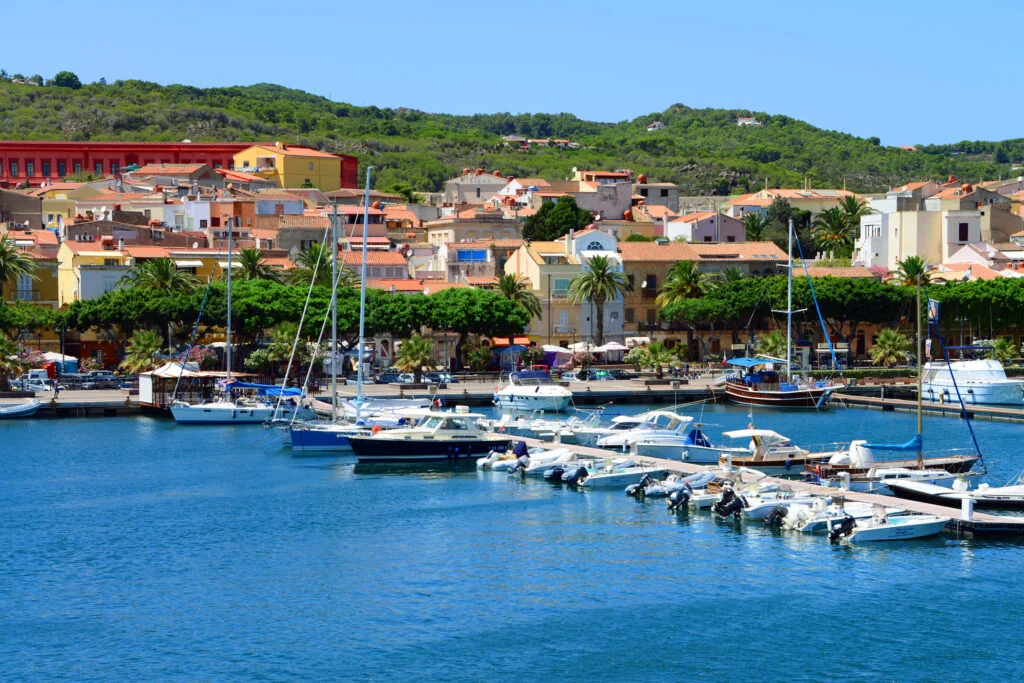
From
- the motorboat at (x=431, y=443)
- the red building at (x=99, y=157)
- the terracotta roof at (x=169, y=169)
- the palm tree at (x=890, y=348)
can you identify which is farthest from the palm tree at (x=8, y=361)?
the red building at (x=99, y=157)

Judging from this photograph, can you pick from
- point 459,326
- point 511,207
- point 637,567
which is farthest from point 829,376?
point 637,567

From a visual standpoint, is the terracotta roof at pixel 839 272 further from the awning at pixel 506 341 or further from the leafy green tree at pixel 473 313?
the leafy green tree at pixel 473 313

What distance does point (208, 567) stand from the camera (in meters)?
43.5

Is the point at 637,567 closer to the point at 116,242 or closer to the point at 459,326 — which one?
the point at 459,326

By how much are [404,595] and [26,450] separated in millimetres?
32230

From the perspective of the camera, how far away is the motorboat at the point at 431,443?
61.4m

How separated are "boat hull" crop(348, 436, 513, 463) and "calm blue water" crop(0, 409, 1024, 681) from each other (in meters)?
3.34

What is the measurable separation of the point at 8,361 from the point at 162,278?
14.7m

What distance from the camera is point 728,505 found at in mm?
49344

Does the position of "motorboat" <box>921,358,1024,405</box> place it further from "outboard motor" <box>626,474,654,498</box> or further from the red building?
the red building

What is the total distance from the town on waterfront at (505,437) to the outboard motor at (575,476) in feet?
0.60

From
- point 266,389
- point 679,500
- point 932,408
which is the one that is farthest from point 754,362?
point 679,500

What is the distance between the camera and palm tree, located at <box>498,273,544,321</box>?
10288cm

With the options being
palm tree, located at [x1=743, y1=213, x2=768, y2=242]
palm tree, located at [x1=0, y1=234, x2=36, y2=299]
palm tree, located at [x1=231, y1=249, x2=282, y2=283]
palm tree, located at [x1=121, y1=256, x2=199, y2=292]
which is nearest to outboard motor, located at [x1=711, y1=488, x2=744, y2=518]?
palm tree, located at [x1=121, y1=256, x2=199, y2=292]
